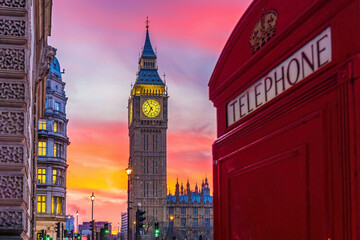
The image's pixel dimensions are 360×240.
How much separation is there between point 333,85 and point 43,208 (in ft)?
151

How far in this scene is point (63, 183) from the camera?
48.1m

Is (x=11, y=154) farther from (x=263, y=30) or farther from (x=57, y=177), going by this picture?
(x=57, y=177)

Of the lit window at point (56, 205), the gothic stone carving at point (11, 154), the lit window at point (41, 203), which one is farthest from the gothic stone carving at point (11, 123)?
the lit window at point (56, 205)

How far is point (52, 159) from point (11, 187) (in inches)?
1616

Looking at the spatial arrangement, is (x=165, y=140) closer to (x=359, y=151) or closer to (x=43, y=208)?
(x=43, y=208)

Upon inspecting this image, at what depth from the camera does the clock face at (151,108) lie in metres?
121

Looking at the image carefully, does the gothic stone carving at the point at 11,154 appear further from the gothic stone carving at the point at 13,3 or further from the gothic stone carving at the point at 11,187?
the gothic stone carving at the point at 13,3

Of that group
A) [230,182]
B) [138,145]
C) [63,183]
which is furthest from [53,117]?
[138,145]

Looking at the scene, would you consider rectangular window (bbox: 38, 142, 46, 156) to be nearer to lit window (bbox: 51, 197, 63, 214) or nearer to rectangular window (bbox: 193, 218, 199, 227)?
lit window (bbox: 51, 197, 63, 214)

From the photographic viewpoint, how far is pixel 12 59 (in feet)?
22.7

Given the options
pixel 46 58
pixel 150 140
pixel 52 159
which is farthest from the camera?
pixel 150 140

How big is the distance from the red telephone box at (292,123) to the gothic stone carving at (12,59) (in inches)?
146

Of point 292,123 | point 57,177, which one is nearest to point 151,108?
point 57,177

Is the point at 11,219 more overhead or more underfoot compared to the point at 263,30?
more underfoot
